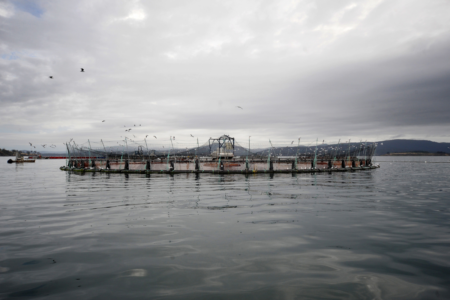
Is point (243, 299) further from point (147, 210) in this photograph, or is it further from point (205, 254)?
point (147, 210)

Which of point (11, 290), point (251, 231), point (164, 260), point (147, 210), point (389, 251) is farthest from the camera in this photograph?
point (147, 210)

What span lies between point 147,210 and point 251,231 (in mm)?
7995

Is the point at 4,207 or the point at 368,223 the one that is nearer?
the point at 368,223

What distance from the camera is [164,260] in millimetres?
8609

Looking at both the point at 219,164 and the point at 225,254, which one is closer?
the point at 225,254

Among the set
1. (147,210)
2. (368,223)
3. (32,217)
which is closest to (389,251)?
(368,223)

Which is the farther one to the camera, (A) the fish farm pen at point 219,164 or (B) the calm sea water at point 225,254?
(A) the fish farm pen at point 219,164

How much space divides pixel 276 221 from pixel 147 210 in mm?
8367

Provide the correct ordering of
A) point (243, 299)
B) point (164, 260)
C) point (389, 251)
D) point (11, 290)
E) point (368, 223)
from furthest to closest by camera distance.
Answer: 1. point (368, 223)
2. point (389, 251)
3. point (164, 260)
4. point (11, 290)
5. point (243, 299)

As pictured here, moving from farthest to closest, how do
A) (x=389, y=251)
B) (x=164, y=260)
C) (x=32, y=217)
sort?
(x=32, y=217) < (x=389, y=251) < (x=164, y=260)

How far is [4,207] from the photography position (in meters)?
18.5

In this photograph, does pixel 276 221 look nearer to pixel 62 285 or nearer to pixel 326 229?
pixel 326 229

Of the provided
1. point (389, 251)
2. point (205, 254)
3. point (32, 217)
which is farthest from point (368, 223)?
point (32, 217)

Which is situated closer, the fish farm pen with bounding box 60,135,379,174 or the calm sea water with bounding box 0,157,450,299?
the calm sea water with bounding box 0,157,450,299
